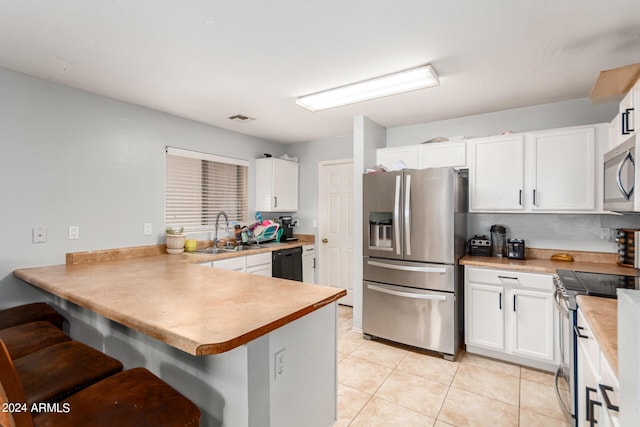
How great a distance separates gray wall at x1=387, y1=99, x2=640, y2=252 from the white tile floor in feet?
4.16

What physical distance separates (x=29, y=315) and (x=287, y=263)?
258 cm

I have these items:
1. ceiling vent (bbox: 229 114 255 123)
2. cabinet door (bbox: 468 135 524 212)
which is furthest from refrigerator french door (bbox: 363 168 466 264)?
ceiling vent (bbox: 229 114 255 123)

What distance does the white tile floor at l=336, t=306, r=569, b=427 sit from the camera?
1.99 meters

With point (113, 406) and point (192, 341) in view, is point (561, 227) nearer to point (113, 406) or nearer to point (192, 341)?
point (192, 341)

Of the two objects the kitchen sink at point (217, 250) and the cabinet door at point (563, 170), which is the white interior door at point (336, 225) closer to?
the kitchen sink at point (217, 250)

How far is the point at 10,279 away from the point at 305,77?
2722 mm

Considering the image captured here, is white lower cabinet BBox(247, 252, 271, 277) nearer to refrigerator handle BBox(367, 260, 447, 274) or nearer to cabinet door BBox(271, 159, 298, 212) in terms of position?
cabinet door BBox(271, 159, 298, 212)

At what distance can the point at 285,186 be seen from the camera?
4.58 metres

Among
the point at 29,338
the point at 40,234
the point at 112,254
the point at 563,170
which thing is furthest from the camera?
the point at 112,254

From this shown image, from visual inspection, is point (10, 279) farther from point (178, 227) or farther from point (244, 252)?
point (244, 252)

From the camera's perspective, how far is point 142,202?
310 cm

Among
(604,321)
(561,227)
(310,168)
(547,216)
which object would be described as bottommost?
(604,321)

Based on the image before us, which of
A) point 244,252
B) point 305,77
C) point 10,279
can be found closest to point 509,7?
point 305,77

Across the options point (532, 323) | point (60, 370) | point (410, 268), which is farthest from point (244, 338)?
point (532, 323)
